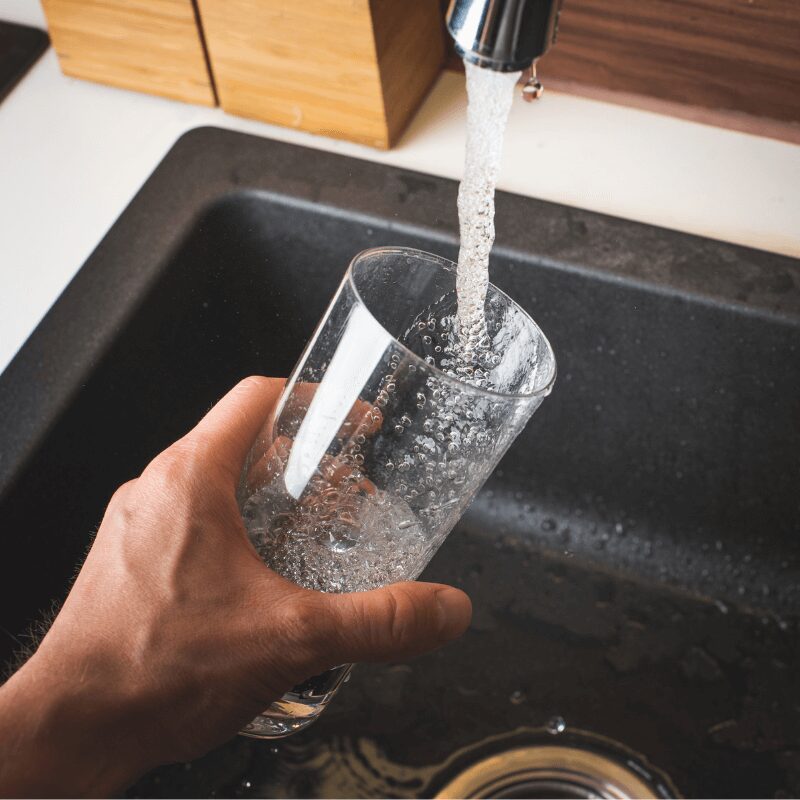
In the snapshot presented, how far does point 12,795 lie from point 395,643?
0.20 m

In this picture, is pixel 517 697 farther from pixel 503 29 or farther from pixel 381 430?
pixel 503 29

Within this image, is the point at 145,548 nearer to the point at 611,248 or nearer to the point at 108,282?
the point at 108,282

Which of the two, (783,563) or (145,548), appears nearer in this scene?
(145,548)

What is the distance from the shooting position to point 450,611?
1.81ft

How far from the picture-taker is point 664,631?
A: 2.63 ft

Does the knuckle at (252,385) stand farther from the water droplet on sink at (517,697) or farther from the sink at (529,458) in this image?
the water droplet on sink at (517,697)

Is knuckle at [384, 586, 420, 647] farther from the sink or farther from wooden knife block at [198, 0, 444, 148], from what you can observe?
wooden knife block at [198, 0, 444, 148]

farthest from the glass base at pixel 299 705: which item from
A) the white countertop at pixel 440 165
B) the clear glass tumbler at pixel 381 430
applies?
the white countertop at pixel 440 165

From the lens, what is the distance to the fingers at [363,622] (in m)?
0.51

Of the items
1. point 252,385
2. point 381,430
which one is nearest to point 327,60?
point 252,385

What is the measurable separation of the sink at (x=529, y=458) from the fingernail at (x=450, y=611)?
220 millimetres

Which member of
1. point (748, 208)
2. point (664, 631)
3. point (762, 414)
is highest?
point (748, 208)

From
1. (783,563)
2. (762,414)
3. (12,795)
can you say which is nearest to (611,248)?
(762,414)

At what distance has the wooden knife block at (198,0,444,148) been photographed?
0.77m
